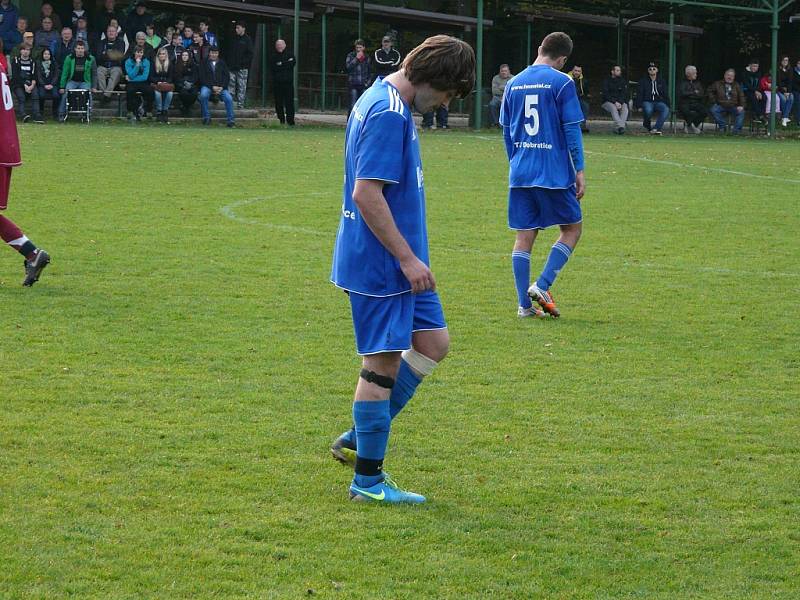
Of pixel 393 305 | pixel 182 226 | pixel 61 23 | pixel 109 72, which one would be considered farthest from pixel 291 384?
pixel 61 23

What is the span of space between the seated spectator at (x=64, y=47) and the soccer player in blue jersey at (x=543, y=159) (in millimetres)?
19524

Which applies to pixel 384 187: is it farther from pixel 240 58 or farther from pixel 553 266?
pixel 240 58

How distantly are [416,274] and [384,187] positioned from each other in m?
0.35

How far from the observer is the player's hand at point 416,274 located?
4.66m

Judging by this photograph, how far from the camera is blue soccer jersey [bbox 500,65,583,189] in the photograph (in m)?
8.78

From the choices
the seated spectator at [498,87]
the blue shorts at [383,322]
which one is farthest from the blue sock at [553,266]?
the seated spectator at [498,87]

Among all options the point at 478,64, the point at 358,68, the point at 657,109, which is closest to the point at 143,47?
the point at 358,68


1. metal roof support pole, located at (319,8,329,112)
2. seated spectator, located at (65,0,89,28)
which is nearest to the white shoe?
seated spectator, located at (65,0,89,28)

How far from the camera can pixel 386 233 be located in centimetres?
464

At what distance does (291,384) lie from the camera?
6805mm

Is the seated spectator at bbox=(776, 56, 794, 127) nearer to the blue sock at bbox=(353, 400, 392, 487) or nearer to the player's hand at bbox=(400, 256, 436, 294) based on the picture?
the blue sock at bbox=(353, 400, 392, 487)

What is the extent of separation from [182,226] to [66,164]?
20.1 feet

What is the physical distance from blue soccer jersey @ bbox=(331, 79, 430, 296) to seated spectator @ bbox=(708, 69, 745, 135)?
97.8ft

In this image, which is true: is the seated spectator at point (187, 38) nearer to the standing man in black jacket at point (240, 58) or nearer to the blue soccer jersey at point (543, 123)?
the standing man in black jacket at point (240, 58)
